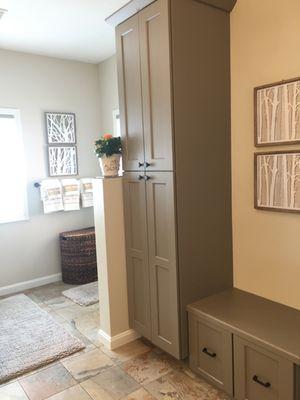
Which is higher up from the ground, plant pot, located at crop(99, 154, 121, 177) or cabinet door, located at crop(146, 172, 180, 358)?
plant pot, located at crop(99, 154, 121, 177)

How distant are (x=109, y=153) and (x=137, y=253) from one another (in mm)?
737

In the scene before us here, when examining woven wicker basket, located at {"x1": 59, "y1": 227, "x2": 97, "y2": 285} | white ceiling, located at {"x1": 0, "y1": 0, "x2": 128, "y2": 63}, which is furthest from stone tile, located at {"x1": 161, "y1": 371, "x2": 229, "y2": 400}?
white ceiling, located at {"x1": 0, "y1": 0, "x2": 128, "y2": 63}

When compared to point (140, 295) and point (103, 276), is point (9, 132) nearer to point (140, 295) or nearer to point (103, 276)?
point (103, 276)

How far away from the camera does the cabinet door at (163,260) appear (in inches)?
80.9

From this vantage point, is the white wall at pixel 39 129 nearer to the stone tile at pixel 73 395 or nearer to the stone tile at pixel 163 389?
the stone tile at pixel 73 395

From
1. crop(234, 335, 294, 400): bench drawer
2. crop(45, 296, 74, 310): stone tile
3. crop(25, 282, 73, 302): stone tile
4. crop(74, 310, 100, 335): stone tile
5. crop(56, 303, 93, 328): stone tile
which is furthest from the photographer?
crop(25, 282, 73, 302): stone tile

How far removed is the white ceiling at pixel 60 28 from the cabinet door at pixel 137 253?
1458 millimetres

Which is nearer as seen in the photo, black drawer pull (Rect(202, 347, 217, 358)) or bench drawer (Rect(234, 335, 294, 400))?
bench drawer (Rect(234, 335, 294, 400))

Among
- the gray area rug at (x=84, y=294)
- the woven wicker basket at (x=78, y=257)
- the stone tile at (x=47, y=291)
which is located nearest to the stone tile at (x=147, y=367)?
the gray area rug at (x=84, y=294)

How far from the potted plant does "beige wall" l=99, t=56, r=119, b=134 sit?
65.5 inches

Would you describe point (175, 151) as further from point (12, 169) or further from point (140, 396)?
point (12, 169)

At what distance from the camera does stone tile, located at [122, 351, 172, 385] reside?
7.04 feet

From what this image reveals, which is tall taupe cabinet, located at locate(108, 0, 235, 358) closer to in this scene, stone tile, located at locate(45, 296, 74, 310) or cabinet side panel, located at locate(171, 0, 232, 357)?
cabinet side panel, located at locate(171, 0, 232, 357)

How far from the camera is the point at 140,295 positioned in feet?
7.88
